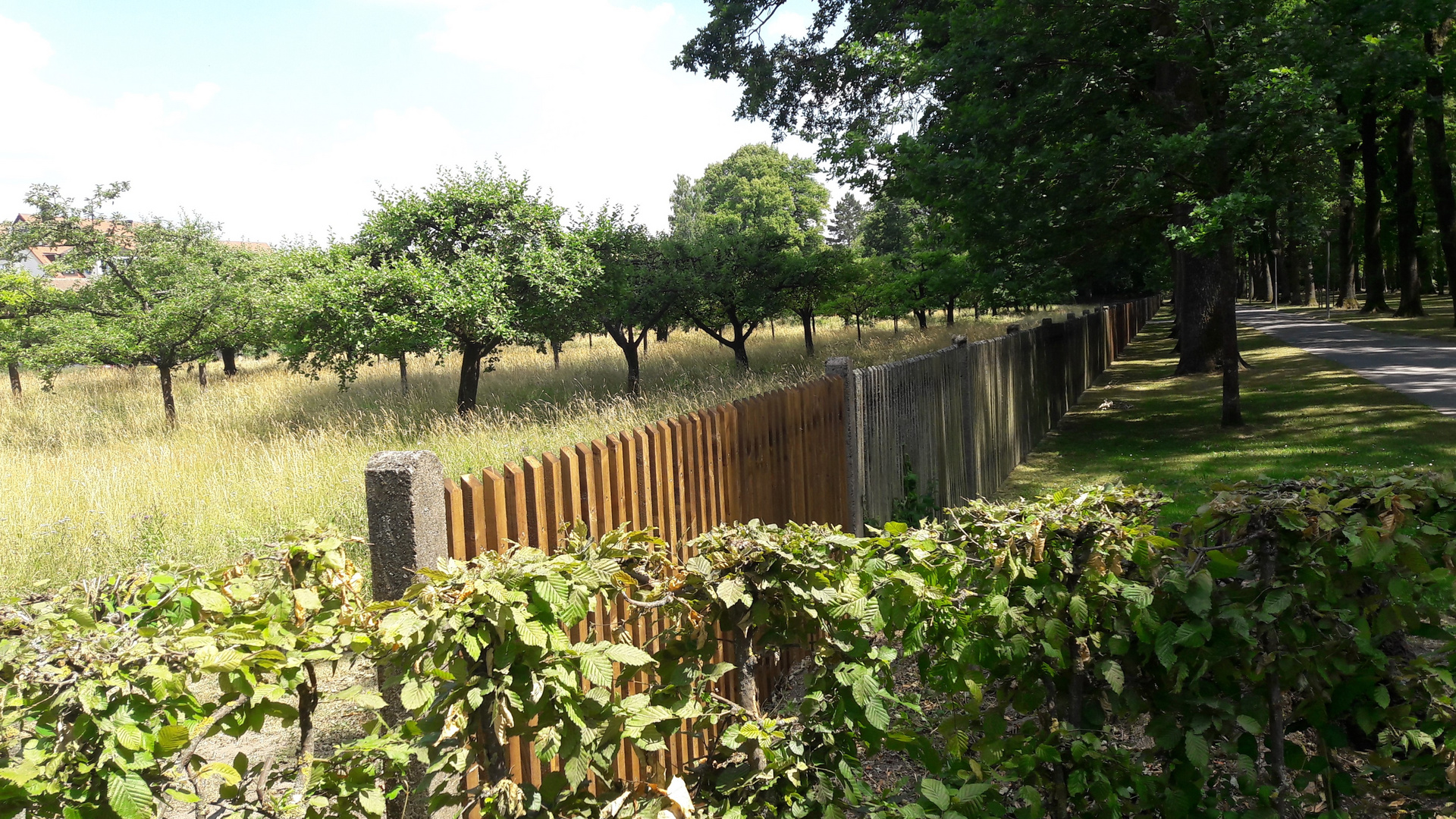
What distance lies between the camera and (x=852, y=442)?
5.77 metres

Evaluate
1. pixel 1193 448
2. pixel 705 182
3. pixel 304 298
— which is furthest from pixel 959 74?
pixel 705 182

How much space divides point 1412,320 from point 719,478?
1292 inches

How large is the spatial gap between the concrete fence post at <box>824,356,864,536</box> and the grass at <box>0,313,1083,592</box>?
2825 mm

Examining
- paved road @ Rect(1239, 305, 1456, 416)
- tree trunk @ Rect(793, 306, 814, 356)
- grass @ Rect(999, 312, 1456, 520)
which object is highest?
tree trunk @ Rect(793, 306, 814, 356)

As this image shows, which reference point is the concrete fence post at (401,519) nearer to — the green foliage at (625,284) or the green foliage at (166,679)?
the green foliage at (166,679)

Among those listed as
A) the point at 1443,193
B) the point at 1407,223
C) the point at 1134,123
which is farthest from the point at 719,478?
the point at 1407,223

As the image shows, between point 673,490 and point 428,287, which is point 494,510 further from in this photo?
point 428,287

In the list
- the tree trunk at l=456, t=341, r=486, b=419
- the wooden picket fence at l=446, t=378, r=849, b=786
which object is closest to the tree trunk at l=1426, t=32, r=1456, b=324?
the tree trunk at l=456, t=341, r=486, b=419

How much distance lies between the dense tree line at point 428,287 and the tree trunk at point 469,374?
0.04 meters

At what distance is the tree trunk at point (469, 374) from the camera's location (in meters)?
16.8

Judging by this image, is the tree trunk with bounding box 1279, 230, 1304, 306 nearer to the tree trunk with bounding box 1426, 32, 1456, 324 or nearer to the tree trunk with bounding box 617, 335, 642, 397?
the tree trunk with bounding box 1426, 32, 1456, 324

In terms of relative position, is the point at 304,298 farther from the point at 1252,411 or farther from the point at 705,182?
the point at 705,182

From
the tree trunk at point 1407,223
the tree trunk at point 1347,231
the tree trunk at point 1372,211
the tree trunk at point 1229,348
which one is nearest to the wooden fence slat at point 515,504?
the tree trunk at point 1229,348

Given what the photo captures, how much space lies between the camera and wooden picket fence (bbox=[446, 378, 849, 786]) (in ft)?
9.09
